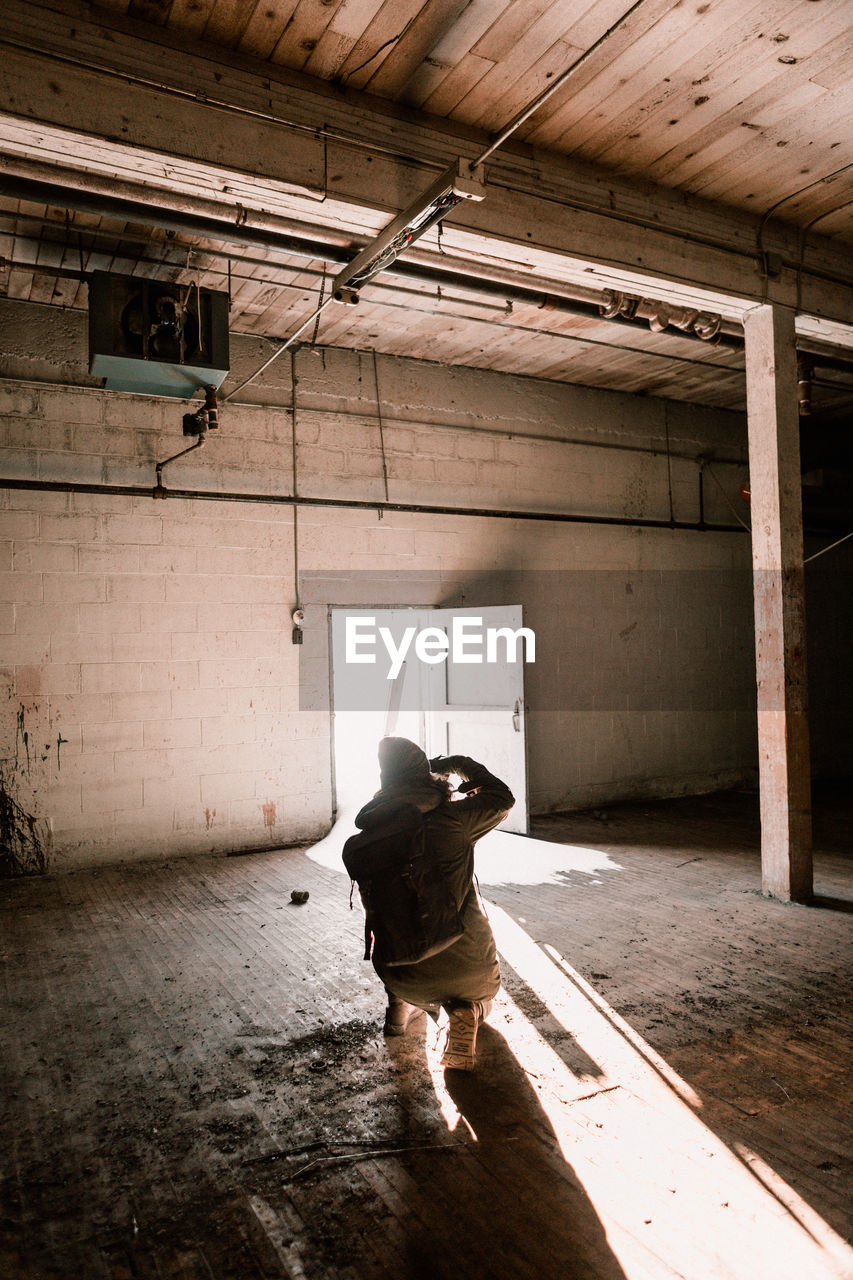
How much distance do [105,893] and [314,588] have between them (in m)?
2.52

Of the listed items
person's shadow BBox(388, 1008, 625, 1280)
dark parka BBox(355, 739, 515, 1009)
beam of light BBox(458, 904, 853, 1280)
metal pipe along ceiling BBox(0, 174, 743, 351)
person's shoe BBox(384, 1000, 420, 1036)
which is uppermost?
metal pipe along ceiling BBox(0, 174, 743, 351)

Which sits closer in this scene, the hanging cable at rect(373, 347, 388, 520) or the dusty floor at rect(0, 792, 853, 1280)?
the dusty floor at rect(0, 792, 853, 1280)

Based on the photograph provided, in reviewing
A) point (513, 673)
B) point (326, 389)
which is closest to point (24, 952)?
point (513, 673)

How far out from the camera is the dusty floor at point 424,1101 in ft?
6.46

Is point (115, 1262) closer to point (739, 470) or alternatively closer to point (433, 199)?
point (433, 199)

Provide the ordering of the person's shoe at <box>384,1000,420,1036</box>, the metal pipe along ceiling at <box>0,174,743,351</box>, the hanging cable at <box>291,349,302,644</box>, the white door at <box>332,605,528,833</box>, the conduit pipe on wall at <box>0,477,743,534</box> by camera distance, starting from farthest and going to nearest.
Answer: the white door at <box>332,605,528,833</box>
the hanging cable at <box>291,349,302,644</box>
the conduit pipe on wall at <box>0,477,743,534</box>
the metal pipe along ceiling at <box>0,174,743,351</box>
the person's shoe at <box>384,1000,420,1036</box>

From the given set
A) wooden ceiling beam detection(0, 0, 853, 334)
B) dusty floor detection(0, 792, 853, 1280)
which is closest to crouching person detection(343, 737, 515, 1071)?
dusty floor detection(0, 792, 853, 1280)

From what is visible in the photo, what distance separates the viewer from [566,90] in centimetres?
326

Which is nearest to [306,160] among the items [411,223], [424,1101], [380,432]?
[411,223]

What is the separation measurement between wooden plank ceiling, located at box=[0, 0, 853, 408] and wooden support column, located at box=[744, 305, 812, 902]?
78 cm

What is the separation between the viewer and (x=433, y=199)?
10.0 ft

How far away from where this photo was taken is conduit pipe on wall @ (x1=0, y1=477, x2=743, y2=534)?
5.24m

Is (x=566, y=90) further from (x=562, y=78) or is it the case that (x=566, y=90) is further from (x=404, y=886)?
(x=404, y=886)

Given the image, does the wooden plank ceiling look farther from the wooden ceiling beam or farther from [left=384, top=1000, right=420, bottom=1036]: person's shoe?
[left=384, top=1000, right=420, bottom=1036]: person's shoe
